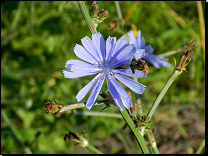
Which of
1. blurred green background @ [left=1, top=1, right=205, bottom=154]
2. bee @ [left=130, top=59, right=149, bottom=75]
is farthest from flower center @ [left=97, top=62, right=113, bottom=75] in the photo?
blurred green background @ [left=1, top=1, right=205, bottom=154]

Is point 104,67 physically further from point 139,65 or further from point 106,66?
point 139,65

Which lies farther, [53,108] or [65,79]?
[65,79]

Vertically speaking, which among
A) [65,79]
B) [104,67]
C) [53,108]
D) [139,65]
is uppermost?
[65,79]

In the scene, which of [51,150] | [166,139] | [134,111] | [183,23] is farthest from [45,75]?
[183,23]

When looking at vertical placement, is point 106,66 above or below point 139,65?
above

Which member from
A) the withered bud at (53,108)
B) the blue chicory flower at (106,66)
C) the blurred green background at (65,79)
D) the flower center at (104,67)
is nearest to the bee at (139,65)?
the blue chicory flower at (106,66)

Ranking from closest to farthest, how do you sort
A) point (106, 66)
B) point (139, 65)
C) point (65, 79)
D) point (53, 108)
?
point (139, 65) → point (53, 108) → point (106, 66) → point (65, 79)

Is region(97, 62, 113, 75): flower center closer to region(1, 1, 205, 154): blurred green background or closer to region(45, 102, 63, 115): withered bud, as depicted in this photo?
region(45, 102, 63, 115): withered bud

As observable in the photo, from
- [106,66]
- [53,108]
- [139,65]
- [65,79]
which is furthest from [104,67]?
[65,79]
